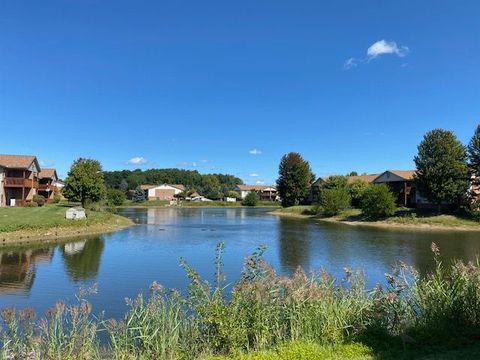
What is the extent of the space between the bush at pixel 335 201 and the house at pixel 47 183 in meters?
43.3

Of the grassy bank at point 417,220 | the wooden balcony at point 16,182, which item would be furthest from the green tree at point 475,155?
the wooden balcony at point 16,182

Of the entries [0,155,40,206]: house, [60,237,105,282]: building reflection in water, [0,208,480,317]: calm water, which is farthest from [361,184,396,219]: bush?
[0,155,40,206]: house

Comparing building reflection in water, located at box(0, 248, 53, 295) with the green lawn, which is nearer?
Result: the green lawn

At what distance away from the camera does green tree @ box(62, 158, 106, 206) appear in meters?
49.7

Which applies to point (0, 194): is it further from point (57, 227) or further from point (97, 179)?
point (57, 227)

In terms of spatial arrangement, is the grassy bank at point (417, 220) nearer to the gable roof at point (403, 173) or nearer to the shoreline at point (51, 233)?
the gable roof at point (403, 173)

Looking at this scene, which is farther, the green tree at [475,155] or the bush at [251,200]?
the bush at [251,200]

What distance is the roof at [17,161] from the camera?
171ft

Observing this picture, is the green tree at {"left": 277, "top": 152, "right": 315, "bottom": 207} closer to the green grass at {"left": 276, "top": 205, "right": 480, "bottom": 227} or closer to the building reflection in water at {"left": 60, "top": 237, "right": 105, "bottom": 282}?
the green grass at {"left": 276, "top": 205, "right": 480, "bottom": 227}

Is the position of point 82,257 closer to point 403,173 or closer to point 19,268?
point 19,268

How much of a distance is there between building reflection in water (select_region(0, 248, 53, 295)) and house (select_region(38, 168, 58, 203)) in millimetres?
41647

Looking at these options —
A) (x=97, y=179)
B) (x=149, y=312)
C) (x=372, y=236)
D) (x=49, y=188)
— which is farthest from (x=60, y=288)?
(x=49, y=188)

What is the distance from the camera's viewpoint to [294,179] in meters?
89.4

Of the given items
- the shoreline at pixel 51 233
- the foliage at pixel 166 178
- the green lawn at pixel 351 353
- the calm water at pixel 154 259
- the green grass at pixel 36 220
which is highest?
the foliage at pixel 166 178
